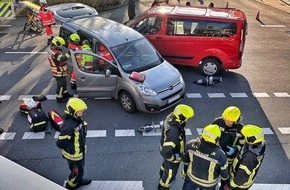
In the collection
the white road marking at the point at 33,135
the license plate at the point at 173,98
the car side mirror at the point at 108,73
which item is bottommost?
the white road marking at the point at 33,135

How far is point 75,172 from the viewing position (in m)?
5.60

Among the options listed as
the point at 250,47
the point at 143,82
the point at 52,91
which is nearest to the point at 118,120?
the point at 143,82

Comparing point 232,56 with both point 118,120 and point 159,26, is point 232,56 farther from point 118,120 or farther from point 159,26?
point 118,120

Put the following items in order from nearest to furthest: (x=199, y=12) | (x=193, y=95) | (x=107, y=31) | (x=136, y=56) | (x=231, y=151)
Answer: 1. (x=231, y=151)
2. (x=136, y=56)
3. (x=107, y=31)
4. (x=193, y=95)
5. (x=199, y=12)

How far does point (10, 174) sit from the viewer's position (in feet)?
11.7

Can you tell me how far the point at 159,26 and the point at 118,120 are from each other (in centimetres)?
354

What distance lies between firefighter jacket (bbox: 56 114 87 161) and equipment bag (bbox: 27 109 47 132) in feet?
7.37

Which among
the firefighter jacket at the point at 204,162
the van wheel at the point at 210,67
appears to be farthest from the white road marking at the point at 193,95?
the firefighter jacket at the point at 204,162

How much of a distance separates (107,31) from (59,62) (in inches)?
60.8

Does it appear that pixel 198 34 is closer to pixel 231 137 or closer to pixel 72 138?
pixel 231 137

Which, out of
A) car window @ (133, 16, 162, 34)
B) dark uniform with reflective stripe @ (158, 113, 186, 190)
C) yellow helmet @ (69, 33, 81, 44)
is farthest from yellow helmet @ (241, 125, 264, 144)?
car window @ (133, 16, 162, 34)

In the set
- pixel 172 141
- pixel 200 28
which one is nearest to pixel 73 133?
pixel 172 141

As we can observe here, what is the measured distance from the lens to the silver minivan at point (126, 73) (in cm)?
775

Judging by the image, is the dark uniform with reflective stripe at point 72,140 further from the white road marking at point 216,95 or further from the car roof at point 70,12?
the car roof at point 70,12
